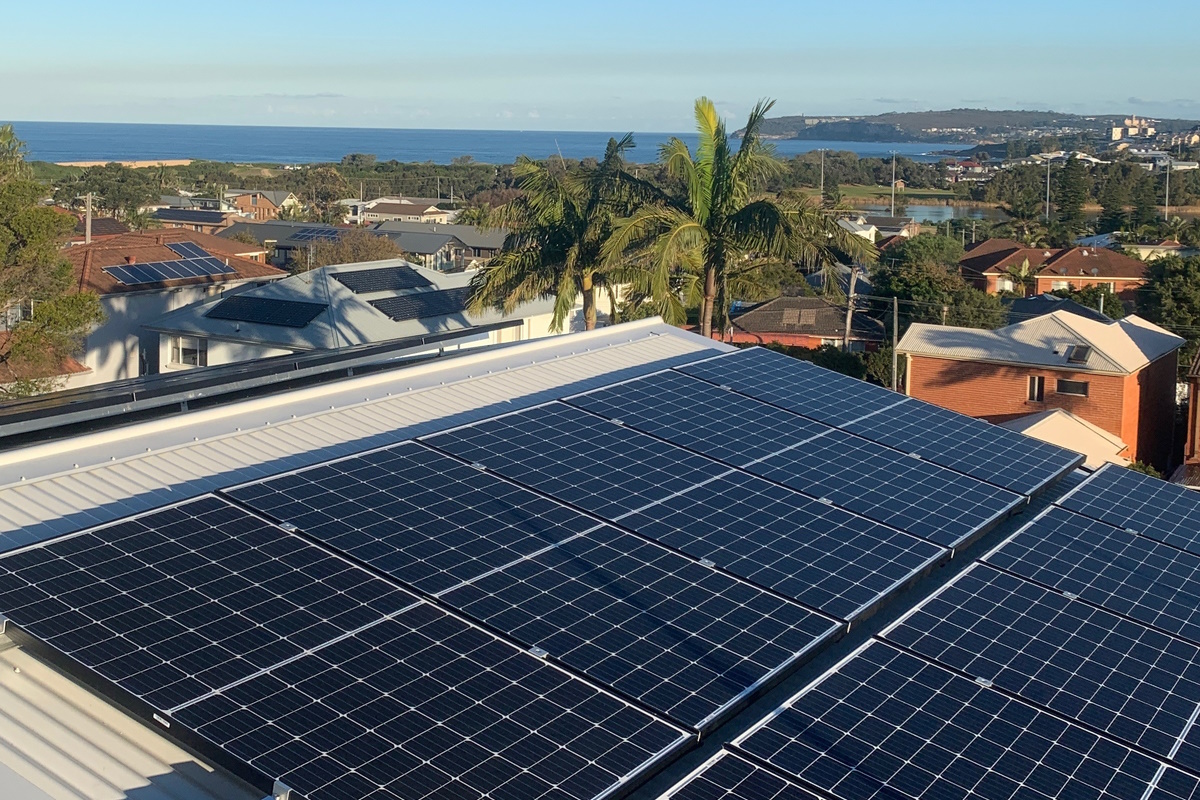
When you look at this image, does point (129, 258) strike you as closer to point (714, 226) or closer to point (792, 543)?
point (714, 226)

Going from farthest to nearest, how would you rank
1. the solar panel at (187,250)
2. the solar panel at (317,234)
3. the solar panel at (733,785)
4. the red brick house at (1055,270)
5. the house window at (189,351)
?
1. the solar panel at (317,234)
2. the red brick house at (1055,270)
3. the solar panel at (187,250)
4. the house window at (189,351)
5. the solar panel at (733,785)

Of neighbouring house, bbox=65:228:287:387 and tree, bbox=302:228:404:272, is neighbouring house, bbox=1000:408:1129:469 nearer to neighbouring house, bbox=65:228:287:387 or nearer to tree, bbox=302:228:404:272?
neighbouring house, bbox=65:228:287:387

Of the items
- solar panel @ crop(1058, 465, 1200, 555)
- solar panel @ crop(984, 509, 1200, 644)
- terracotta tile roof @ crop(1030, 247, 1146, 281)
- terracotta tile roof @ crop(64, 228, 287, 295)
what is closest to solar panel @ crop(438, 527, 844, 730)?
solar panel @ crop(984, 509, 1200, 644)

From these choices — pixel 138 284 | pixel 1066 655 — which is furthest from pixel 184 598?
pixel 138 284

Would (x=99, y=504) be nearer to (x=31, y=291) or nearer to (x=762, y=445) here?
(x=762, y=445)

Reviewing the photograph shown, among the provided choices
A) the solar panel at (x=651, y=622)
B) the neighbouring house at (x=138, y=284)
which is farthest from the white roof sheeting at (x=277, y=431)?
the neighbouring house at (x=138, y=284)

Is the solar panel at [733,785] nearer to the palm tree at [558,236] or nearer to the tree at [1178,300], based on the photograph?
the palm tree at [558,236]
